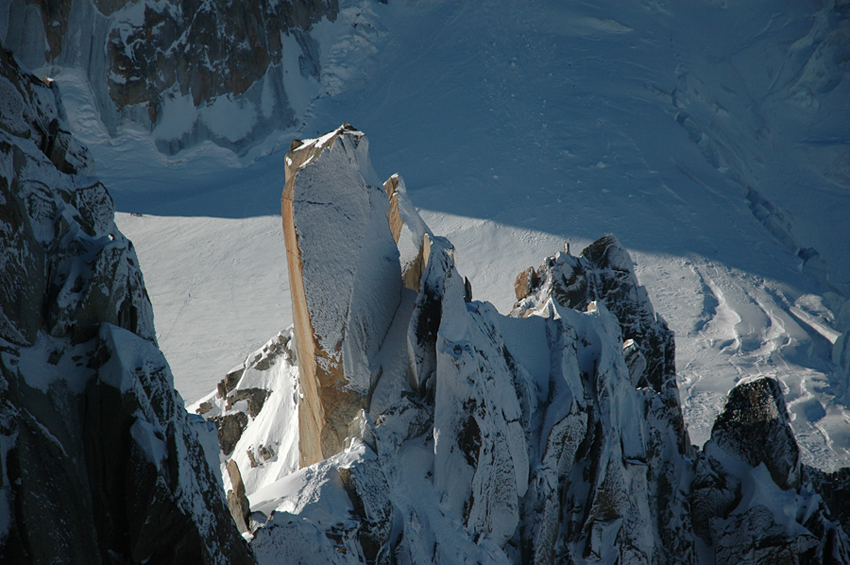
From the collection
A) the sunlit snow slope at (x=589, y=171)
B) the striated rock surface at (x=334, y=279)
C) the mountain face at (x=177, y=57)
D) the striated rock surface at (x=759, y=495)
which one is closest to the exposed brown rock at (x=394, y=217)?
the striated rock surface at (x=334, y=279)

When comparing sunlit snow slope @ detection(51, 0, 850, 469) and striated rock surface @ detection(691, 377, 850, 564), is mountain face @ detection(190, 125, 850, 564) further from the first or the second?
sunlit snow slope @ detection(51, 0, 850, 469)

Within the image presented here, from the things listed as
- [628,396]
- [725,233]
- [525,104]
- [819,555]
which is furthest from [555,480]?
[525,104]

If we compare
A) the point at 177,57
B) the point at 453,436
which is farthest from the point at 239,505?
the point at 177,57

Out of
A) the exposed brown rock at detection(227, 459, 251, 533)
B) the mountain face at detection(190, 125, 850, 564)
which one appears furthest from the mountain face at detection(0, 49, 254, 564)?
the mountain face at detection(190, 125, 850, 564)

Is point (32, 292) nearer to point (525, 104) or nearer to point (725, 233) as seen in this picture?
point (725, 233)

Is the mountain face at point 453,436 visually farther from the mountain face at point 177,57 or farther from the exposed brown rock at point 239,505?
the mountain face at point 177,57
